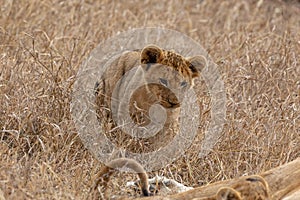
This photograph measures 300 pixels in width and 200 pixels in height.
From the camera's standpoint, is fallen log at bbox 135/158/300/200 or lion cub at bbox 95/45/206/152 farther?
lion cub at bbox 95/45/206/152

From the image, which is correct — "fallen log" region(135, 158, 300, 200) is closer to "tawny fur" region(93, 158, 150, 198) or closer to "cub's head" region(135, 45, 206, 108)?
"tawny fur" region(93, 158, 150, 198)

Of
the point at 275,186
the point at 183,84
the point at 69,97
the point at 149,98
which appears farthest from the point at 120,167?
the point at 69,97

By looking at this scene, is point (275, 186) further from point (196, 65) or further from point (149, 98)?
point (196, 65)

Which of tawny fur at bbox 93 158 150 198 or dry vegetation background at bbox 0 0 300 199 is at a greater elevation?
dry vegetation background at bbox 0 0 300 199

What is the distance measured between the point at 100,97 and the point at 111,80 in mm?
139

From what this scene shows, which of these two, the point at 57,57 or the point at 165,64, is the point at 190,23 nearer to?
the point at 57,57

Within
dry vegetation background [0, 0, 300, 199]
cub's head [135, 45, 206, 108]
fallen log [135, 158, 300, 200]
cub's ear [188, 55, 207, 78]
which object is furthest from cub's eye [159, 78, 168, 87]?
fallen log [135, 158, 300, 200]

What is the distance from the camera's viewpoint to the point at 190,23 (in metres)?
8.55

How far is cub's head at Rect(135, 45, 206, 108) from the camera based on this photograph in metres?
5.20

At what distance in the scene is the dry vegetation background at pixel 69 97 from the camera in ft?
15.1

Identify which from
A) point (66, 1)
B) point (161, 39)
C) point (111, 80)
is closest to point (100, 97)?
point (111, 80)

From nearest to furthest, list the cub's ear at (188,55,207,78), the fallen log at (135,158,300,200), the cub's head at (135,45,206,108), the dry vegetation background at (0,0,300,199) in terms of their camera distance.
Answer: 1. the fallen log at (135,158,300,200)
2. the dry vegetation background at (0,0,300,199)
3. the cub's head at (135,45,206,108)
4. the cub's ear at (188,55,207,78)

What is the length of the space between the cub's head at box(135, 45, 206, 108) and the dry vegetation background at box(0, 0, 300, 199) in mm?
385

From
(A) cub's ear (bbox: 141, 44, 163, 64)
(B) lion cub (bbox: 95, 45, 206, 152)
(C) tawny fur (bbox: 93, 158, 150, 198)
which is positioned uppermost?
(A) cub's ear (bbox: 141, 44, 163, 64)
